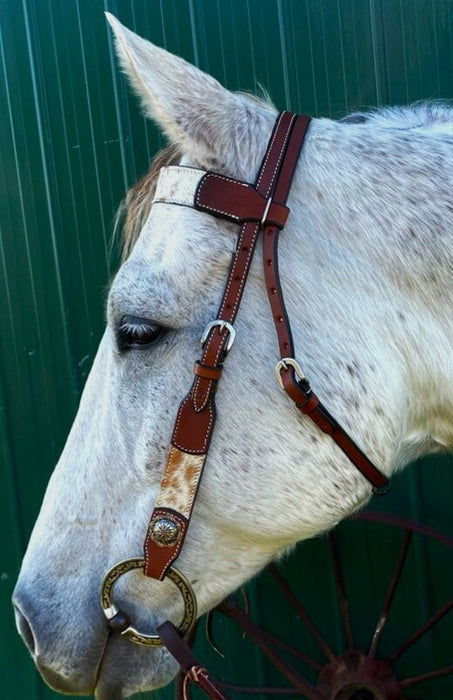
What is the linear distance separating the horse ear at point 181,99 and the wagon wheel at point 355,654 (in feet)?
4.40

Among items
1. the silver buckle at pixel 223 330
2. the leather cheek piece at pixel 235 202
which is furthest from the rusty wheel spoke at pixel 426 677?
the leather cheek piece at pixel 235 202

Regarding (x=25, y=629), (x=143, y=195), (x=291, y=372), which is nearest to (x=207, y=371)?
(x=291, y=372)

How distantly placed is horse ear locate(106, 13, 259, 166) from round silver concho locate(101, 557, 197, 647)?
2.61ft

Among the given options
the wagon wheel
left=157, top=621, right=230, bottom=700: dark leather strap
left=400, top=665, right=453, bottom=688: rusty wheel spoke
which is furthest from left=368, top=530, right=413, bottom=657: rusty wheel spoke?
left=157, top=621, right=230, bottom=700: dark leather strap

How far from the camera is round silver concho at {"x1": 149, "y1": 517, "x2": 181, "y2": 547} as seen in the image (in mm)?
1503

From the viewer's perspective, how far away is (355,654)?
259 centimetres

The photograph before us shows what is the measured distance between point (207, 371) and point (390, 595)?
136 cm

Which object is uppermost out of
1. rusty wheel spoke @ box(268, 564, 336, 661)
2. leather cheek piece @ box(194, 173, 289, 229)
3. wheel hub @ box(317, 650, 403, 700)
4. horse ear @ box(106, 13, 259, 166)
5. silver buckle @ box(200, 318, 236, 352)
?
horse ear @ box(106, 13, 259, 166)

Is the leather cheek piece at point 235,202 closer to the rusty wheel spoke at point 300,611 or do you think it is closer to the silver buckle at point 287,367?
the silver buckle at point 287,367

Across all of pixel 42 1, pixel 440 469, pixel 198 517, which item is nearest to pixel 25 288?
pixel 42 1

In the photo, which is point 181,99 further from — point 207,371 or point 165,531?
point 165,531

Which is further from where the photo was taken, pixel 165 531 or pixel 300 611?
pixel 300 611

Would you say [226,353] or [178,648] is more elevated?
[226,353]

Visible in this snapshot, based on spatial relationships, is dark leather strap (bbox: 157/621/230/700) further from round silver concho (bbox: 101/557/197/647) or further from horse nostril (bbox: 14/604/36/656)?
horse nostril (bbox: 14/604/36/656)
